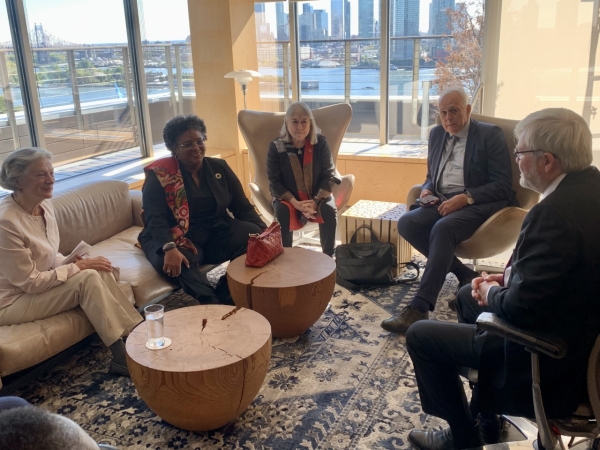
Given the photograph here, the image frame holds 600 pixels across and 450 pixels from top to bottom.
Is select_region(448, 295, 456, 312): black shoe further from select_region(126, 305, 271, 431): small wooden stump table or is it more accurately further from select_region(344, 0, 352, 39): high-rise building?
select_region(344, 0, 352, 39): high-rise building

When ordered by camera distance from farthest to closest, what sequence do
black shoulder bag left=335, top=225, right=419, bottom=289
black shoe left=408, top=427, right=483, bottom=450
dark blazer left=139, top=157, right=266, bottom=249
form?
black shoulder bag left=335, top=225, right=419, bottom=289 → dark blazer left=139, top=157, right=266, bottom=249 → black shoe left=408, top=427, right=483, bottom=450

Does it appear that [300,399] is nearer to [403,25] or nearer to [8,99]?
[8,99]

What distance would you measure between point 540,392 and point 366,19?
4.48m

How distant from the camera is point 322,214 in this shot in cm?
385

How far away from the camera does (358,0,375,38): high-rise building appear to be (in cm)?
532

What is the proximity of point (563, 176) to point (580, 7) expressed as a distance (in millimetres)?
3031

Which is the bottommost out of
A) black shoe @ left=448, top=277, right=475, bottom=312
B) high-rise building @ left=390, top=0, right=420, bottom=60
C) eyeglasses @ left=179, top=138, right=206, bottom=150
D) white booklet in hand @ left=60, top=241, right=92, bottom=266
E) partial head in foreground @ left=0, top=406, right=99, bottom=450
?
black shoe @ left=448, top=277, right=475, bottom=312

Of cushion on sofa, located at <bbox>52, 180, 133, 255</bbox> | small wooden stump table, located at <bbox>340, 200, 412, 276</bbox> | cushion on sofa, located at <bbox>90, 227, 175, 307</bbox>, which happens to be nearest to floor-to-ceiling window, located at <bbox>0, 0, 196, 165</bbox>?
cushion on sofa, located at <bbox>52, 180, 133, 255</bbox>

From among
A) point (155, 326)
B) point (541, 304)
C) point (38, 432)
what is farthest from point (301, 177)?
point (38, 432)

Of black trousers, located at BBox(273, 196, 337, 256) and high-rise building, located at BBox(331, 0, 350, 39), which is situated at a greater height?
high-rise building, located at BBox(331, 0, 350, 39)

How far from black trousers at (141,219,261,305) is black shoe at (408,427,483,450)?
1.40m

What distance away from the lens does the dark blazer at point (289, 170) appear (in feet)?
12.8

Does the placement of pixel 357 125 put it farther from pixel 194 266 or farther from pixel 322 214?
pixel 194 266

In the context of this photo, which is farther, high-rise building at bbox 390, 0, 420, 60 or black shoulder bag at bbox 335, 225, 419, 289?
high-rise building at bbox 390, 0, 420, 60
